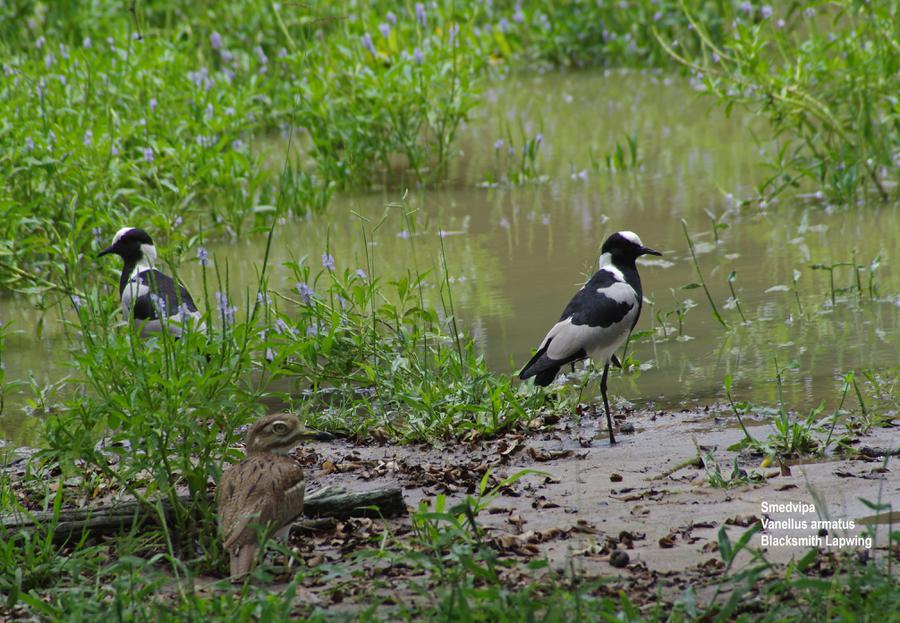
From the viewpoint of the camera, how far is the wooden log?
13.9 feet

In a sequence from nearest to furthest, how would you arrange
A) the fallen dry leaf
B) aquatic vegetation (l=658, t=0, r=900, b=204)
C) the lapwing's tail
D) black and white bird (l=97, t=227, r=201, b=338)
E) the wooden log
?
the wooden log → the fallen dry leaf → the lapwing's tail → black and white bird (l=97, t=227, r=201, b=338) → aquatic vegetation (l=658, t=0, r=900, b=204)

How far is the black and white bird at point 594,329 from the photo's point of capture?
220 inches

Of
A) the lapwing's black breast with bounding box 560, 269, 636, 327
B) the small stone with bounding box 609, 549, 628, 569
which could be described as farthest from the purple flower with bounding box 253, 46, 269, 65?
the small stone with bounding box 609, 549, 628, 569

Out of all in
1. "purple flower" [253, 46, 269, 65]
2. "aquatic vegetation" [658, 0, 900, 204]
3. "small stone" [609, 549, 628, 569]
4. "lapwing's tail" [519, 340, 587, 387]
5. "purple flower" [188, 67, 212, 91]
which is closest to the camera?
"small stone" [609, 549, 628, 569]

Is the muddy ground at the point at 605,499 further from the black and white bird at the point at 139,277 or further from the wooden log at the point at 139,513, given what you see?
the black and white bird at the point at 139,277

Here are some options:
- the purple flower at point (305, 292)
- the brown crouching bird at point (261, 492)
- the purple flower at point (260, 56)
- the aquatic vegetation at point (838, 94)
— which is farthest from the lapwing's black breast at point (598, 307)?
the purple flower at point (260, 56)

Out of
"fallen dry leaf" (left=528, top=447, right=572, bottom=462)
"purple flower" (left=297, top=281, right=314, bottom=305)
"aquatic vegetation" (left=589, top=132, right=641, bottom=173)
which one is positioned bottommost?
"fallen dry leaf" (left=528, top=447, right=572, bottom=462)

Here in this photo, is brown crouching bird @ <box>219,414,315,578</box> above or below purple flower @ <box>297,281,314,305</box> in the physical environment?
below

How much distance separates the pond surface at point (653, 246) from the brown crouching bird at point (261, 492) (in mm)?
661

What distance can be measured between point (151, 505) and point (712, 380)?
291 cm

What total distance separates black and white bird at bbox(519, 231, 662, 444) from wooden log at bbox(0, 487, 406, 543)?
50.1 inches

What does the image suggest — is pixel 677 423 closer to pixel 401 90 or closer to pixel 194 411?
pixel 194 411

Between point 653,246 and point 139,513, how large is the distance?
198 inches

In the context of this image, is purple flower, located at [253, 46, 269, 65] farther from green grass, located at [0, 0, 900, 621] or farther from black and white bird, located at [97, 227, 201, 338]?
black and white bird, located at [97, 227, 201, 338]
